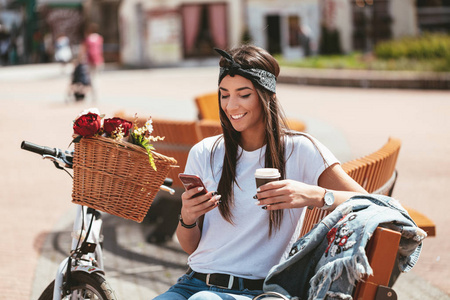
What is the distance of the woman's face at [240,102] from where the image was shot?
9.46 ft

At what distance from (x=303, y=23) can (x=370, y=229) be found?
111 ft

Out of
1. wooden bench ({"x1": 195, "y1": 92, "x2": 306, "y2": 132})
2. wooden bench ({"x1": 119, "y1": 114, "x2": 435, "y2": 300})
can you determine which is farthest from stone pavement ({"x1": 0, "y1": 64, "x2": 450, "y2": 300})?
wooden bench ({"x1": 195, "y1": 92, "x2": 306, "y2": 132})

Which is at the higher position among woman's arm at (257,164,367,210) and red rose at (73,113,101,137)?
red rose at (73,113,101,137)

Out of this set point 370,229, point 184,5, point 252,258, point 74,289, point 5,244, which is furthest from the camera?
point 184,5

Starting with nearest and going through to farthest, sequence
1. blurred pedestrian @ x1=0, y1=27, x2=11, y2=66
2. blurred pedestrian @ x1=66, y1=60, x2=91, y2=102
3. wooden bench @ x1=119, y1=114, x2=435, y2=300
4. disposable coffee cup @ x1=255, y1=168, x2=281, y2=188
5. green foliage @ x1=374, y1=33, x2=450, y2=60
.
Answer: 1. wooden bench @ x1=119, y1=114, x2=435, y2=300
2. disposable coffee cup @ x1=255, y1=168, x2=281, y2=188
3. blurred pedestrian @ x1=66, y1=60, x2=91, y2=102
4. green foliage @ x1=374, y1=33, x2=450, y2=60
5. blurred pedestrian @ x1=0, y1=27, x2=11, y2=66

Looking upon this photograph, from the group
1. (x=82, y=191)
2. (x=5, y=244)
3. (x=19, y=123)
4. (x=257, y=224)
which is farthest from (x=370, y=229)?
Result: (x=19, y=123)

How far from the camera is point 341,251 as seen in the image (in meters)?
2.33

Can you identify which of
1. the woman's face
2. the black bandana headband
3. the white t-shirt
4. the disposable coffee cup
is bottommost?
the white t-shirt

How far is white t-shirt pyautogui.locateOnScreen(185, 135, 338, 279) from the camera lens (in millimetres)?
2812

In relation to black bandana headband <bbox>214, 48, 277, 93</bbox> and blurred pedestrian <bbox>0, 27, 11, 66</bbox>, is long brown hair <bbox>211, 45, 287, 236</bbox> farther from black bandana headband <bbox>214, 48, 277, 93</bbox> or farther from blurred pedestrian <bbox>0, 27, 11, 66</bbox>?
blurred pedestrian <bbox>0, 27, 11, 66</bbox>

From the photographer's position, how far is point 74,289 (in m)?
3.24

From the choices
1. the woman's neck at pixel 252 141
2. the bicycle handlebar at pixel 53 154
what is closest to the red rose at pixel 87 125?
the bicycle handlebar at pixel 53 154

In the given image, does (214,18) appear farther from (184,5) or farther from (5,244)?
(5,244)

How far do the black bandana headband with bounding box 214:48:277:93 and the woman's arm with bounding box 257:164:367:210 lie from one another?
1.43ft
